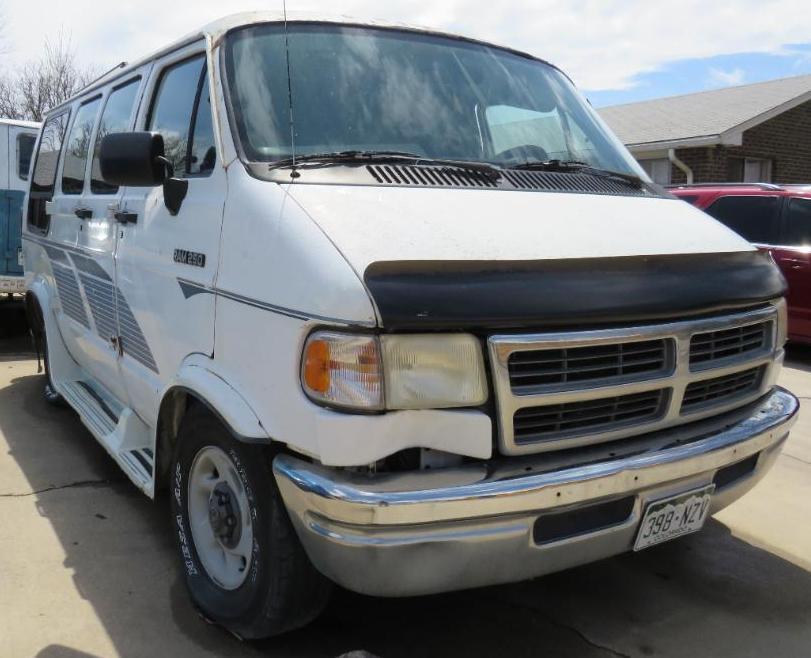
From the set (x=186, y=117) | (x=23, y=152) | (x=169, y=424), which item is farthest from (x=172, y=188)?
(x=23, y=152)

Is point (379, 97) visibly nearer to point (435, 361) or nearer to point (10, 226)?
point (435, 361)

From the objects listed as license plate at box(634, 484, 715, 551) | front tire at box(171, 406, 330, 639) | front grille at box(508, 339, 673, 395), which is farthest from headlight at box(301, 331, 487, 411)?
license plate at box(634, 484, 715, 551)

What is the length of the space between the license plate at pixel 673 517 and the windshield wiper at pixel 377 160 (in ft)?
4.40

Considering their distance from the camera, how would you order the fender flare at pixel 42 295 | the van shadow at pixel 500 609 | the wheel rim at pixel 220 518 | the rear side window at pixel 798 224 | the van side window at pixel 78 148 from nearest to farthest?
the wheel rim at pixel 220 518
the van shadow at pixel 500 609
the van side window at pixel 78 148
the fender flare at pixel 42 295
the rear side window at pixel 798 224

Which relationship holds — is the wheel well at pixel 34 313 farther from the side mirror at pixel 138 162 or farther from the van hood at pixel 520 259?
the van hood at pixel 520 259

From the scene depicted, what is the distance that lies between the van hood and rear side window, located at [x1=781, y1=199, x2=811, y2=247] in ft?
18.7

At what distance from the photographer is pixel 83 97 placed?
509cm

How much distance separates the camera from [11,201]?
345 inches

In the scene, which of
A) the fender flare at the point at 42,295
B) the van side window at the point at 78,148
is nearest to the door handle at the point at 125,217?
the van side window at the point at 78,148

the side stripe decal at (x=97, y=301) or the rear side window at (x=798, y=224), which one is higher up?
the rear side window at (x=798, y=224)

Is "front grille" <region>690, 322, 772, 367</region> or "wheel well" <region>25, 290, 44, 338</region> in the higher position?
"front grille" <region>690, 322, 772, 367</region>

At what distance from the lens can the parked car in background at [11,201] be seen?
865 cm

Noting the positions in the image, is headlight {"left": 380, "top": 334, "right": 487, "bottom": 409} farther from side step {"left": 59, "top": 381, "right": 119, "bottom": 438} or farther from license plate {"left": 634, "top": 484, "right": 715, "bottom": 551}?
side step {"left": 59, "top": 381, "right": 119, "bottom": 438}

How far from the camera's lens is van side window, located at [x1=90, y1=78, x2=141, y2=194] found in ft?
13.2
